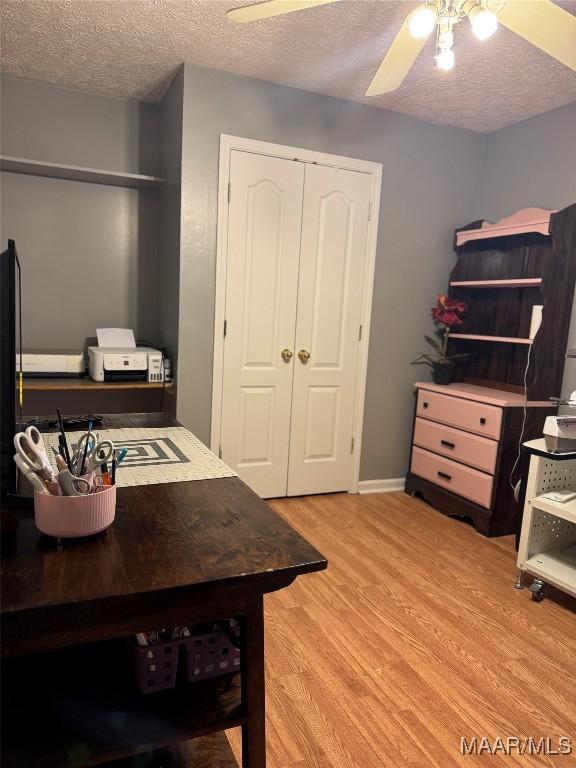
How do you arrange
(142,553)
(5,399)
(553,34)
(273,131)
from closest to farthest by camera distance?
(142,553), (5,399), (553,34), (273,131)

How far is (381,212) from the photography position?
140 inches

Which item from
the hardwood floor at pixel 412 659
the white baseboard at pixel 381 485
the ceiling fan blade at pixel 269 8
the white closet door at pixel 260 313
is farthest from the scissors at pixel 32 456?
the white baseboard at pixel 381 485

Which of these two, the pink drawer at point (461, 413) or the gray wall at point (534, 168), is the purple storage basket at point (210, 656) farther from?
the gray wall at point (534, 168)

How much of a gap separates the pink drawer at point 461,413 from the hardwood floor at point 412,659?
686 millimetres

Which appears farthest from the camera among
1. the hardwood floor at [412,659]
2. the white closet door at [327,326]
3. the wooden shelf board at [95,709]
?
the white closet door at [327,326]

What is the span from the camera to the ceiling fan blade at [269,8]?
1689 millimetres

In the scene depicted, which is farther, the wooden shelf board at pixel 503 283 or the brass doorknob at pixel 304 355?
the brass doorknob at pixel 304 355

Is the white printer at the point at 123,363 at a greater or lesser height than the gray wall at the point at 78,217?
lesser

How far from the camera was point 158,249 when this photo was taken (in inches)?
143

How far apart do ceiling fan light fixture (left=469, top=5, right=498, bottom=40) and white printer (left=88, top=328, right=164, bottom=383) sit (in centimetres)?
227

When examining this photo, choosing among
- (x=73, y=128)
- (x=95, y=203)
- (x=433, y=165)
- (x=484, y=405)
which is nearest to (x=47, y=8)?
(x=73, y=128)

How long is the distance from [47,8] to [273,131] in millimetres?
1294

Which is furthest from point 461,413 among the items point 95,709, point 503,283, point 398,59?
point 95,709

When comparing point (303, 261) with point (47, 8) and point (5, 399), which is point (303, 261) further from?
point (5, 399)
